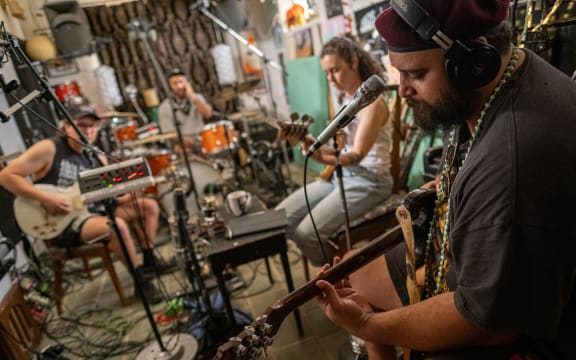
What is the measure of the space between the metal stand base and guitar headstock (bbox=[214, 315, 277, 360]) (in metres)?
1.04

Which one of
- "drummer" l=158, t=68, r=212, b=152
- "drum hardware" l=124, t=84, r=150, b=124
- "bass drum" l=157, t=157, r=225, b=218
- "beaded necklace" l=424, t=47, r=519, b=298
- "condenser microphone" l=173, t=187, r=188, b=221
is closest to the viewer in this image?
"beaded necklace" l=424, t=47, r=519, b=298

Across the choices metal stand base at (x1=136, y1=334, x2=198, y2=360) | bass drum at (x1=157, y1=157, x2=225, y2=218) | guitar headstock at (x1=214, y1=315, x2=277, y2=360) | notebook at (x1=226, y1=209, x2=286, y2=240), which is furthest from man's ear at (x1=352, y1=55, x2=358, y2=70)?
bass drum at (x1=157, y1=157, x2=225, y2=218)

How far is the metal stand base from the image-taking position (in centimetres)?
173

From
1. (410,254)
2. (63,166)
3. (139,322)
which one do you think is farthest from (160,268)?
(410,254)

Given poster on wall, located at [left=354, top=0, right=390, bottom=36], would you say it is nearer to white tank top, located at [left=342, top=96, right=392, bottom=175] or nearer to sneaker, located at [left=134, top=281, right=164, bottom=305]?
white tank top, located at [left=342, top=96, right=392, bottom=175]

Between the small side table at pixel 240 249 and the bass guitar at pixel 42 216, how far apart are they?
48.0 inches

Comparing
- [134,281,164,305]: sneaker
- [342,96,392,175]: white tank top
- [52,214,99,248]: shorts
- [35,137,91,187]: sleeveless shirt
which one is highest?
[35,137,91,187]: sleeveless shirt

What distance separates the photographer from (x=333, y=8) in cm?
300

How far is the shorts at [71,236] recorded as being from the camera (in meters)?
2.30

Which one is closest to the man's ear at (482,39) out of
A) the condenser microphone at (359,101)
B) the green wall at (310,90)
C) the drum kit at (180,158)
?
the condenser microphone at (359,101)

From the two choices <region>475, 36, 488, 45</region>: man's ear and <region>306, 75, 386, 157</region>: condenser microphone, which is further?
<region>306, 75, 386, 157</region>: condenser microphone

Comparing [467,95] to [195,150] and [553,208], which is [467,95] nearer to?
[553,208]

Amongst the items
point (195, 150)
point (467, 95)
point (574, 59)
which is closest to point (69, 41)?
point (195, 150)

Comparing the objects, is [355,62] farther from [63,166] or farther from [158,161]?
[158,161]
